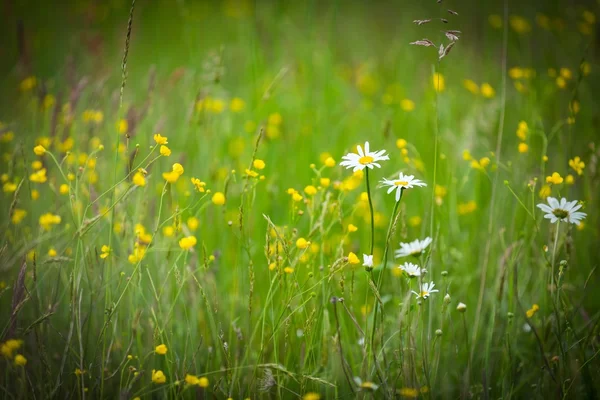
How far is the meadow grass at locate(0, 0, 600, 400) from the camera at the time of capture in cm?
136

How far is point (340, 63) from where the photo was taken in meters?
4.19

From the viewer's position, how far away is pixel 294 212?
1.49 m

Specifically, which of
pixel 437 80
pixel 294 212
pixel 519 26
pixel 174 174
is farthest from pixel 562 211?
pixel 519 26

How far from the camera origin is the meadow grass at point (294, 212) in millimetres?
1356

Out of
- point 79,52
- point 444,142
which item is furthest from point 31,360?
point 79,52

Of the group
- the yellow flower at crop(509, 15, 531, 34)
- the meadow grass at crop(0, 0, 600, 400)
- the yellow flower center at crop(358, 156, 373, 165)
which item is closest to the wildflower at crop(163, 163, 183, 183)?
the meadow grass at crop(0, 0, 600, 400)

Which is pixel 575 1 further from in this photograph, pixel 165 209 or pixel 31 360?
pixel 31 360

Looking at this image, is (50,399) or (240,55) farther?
(240,55)

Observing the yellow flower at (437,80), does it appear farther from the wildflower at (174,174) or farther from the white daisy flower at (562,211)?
the wildflower at (174,174)

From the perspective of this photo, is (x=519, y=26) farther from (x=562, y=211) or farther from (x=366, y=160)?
(x=366, y=160)

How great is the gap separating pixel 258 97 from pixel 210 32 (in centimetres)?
206

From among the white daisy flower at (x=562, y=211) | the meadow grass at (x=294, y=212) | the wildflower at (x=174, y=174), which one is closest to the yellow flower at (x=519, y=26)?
the meadow grass at (x=294, y=212)

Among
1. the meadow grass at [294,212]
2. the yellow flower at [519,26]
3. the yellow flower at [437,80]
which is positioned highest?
the yellow flower at [519,26]

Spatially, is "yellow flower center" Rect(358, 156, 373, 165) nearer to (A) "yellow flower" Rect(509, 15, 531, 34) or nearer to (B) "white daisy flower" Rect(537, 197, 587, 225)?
(B) "white daisy flower" Rect(537, 197, 587, 225)
